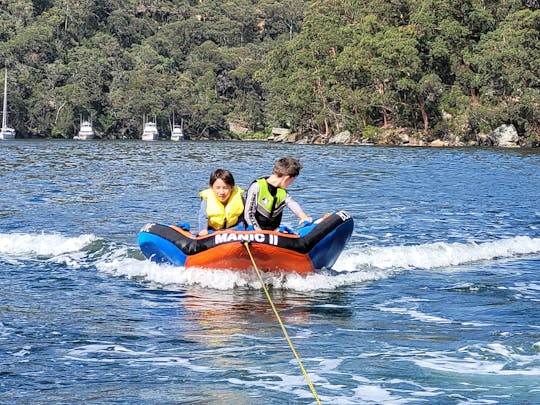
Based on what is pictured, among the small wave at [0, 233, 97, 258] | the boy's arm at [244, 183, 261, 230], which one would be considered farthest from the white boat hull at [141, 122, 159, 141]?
the boy's arm at [244, 183, 261, 230]

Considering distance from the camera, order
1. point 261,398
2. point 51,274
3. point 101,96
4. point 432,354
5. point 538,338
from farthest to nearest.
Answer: point 101,96, point 51,274, point 538,338, point 432,354, point 261,398

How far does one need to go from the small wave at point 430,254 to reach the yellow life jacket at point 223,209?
1.91 metres

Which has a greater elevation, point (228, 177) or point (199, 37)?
point (199, 37)

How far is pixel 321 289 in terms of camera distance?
31.7ft

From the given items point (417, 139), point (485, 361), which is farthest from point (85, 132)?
point (485, 361)

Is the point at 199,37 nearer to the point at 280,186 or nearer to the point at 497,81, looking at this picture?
the point at 497,81

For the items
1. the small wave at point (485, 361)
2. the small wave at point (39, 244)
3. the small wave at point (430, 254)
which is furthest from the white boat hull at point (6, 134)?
the small wave at point (485, 361)

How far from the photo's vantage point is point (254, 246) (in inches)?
375

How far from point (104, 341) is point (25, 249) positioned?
5.62 m

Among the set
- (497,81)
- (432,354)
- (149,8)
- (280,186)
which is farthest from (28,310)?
(149,8)

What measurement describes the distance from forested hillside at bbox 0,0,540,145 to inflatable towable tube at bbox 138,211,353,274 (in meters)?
55.1

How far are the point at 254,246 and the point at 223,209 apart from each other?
73 cm

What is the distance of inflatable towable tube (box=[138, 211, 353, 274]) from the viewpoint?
376 inches

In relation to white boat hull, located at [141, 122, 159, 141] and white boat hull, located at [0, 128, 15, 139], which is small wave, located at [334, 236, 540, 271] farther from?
white boat hull, located at [141, 122, 159, 141]
